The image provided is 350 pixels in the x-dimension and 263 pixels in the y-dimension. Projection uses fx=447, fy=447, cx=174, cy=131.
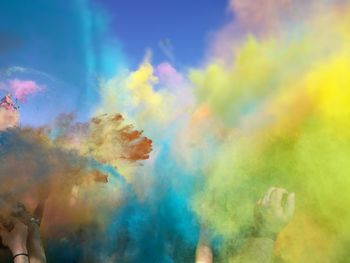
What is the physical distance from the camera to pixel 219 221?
13.4 ft

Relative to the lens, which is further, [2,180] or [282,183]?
[282,183]

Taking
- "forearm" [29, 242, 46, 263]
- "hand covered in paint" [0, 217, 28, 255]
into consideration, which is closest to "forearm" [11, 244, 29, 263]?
"hand covered in paint" [0, 217, 28, 255]

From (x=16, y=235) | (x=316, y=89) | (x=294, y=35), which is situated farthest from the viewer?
(x=294, y=35)

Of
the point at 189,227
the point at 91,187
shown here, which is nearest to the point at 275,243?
the point at 189,227

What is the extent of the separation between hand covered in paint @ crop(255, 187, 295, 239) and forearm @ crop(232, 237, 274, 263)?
0.06 metres

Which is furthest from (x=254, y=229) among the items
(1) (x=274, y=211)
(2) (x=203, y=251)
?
(2) (x=203, y=251)

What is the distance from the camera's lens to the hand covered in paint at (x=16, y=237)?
3.48 meters

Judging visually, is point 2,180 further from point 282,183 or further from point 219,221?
Result: point 282,183

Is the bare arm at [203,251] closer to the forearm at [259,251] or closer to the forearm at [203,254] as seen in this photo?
the forearm at [203,254]

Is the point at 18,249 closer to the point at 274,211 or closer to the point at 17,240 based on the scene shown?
the point at 17,240

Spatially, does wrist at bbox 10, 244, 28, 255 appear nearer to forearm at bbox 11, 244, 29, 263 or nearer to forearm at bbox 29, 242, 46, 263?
forearm at bbox 11, 244, 29, 263

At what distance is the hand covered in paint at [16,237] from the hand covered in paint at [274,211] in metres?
1.91

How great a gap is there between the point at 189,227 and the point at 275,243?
80 cm

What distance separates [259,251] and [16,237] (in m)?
1.97
